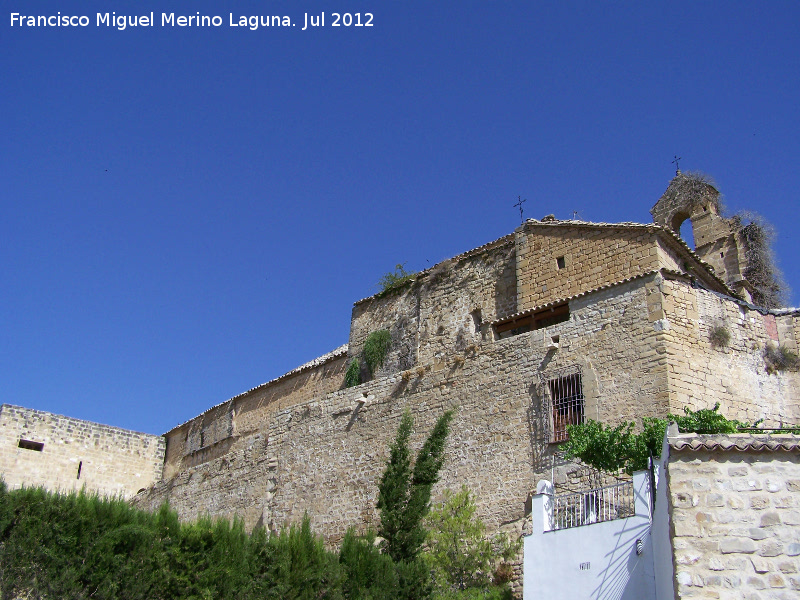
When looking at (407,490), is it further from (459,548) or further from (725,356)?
(725,356)

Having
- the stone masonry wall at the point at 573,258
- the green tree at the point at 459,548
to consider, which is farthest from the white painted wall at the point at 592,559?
the stone masonry wall at the point at 573,258

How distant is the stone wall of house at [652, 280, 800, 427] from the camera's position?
52.3ft

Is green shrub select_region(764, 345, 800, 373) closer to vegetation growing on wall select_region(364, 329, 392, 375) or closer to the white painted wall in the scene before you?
the white painted wall

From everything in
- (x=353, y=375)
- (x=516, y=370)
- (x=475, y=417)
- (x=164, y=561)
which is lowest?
(x=164, y=561)

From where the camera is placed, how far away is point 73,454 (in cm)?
3203

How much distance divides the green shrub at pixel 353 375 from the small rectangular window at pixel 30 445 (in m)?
13.9

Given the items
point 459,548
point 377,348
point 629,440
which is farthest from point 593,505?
point 377,348

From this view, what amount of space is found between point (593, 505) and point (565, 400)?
4188 mm

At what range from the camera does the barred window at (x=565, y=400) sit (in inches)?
656

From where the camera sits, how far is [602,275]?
19156mm

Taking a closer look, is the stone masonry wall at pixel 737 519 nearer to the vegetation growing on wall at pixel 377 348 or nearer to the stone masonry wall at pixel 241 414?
the vegetation growing on wall at pixel 377 348

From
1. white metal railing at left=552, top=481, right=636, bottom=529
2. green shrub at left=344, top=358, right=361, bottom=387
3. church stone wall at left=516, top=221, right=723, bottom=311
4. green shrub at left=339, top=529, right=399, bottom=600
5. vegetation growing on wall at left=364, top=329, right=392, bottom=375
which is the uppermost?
church stone wall at left=516, top=221, right=723, bottom=311

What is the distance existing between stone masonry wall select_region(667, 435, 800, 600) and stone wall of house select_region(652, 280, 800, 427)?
6265 mm

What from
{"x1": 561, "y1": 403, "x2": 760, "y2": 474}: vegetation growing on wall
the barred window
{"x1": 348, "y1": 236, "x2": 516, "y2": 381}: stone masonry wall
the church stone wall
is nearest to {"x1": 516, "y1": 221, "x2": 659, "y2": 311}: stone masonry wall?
the church stone wall
